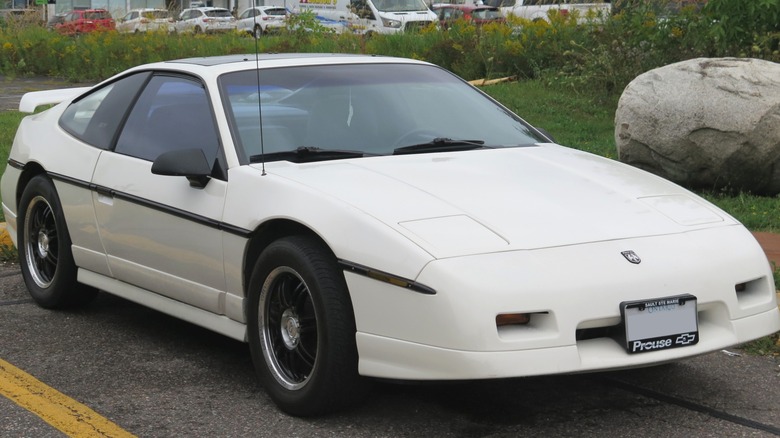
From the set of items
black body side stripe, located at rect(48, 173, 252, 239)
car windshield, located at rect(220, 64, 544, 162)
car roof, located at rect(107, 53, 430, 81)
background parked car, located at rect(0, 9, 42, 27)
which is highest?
car roof, located at rect(107, 53, 430, 81)

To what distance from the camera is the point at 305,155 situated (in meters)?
4.91

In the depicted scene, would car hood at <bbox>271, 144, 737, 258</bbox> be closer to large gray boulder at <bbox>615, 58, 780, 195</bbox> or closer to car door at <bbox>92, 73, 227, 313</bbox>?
car door at <bbox>92, 73, 227, 313</bbox>

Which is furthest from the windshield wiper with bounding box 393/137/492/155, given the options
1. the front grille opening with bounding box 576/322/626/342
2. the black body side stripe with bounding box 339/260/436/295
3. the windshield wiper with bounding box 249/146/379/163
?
the front grille opening with bounding box 576/322/626/342

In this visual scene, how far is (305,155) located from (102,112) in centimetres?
155

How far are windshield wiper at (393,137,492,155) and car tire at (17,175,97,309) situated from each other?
78.1 inches

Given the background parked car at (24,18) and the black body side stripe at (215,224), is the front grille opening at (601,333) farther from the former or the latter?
the background parked car at (24,18)

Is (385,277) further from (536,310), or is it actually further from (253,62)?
(253,62)

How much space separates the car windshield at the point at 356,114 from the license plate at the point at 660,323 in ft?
4.80

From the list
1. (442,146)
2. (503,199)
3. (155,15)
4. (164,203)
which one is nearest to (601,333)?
(503,199)

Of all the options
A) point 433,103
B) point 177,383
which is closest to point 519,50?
point 433,103

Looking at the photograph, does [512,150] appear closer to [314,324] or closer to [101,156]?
[314,324]

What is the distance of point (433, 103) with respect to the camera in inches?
214

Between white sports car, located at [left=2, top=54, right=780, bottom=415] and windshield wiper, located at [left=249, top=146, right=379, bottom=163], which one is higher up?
windshield wiper, located at [left=249, top=146, right=379, bottom=163]

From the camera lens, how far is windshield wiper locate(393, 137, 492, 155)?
199 inches
